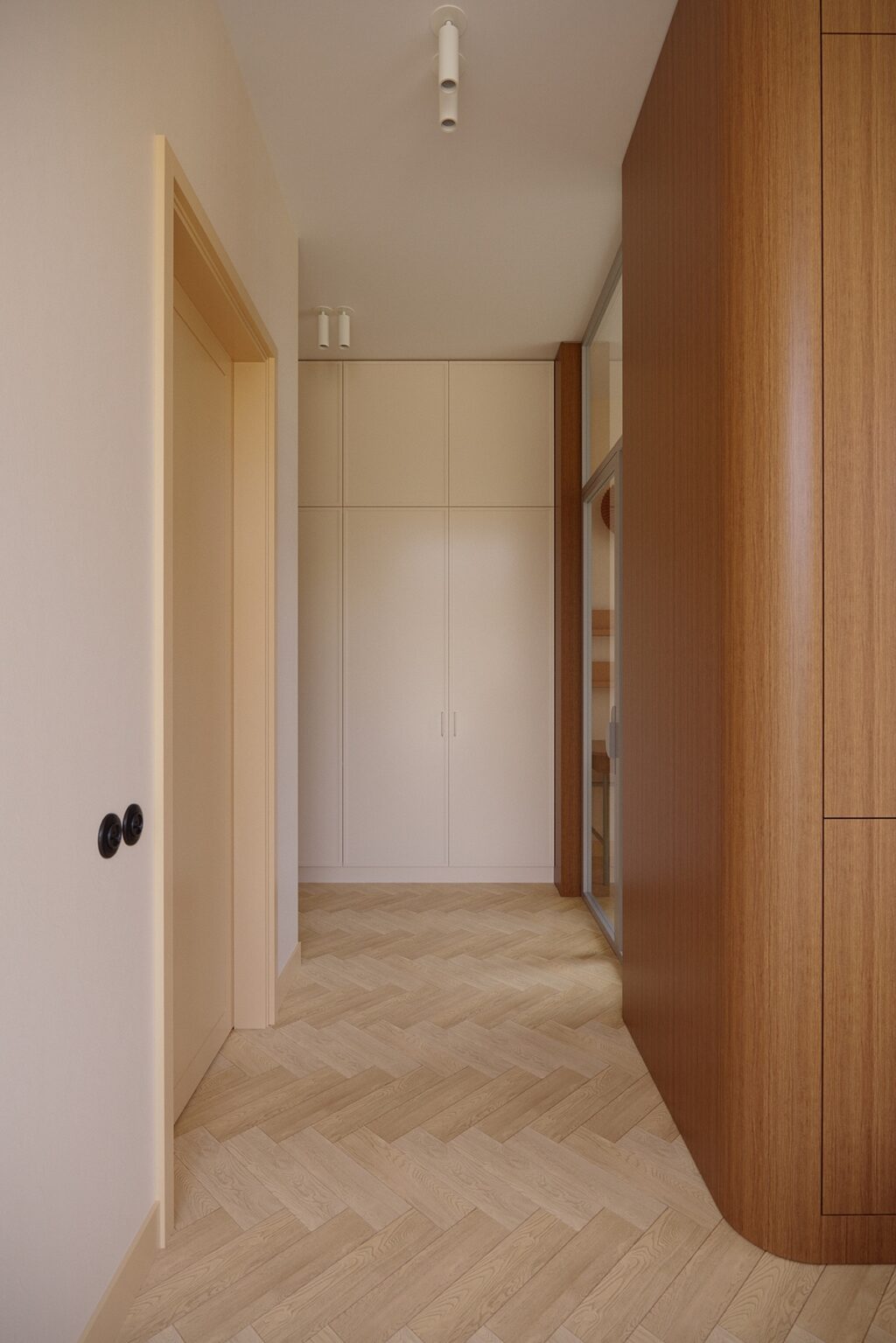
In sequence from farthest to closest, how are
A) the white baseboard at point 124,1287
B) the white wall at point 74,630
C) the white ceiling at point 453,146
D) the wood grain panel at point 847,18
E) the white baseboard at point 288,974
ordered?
the white baseboard at point 288,974 < the white ceiling at point 453,146 < the wood grain panel at point 847,18 < the white baseboard at point 124,1287 < the white wall at point 74,630

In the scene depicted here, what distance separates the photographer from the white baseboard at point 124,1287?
4.26 feet

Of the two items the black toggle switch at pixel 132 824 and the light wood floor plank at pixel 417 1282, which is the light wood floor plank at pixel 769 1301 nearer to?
the light wood floor plank at pixel 417 1282

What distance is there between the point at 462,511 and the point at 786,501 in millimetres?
2894

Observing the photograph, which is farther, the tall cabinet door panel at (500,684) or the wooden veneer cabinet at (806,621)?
the tall cabinet door panel at (500,684)

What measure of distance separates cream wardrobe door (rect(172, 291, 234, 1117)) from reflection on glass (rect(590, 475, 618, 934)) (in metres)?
1.66

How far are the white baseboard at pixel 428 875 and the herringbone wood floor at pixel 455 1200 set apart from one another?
Result: 1.38m

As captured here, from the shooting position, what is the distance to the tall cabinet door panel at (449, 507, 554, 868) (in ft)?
14.1

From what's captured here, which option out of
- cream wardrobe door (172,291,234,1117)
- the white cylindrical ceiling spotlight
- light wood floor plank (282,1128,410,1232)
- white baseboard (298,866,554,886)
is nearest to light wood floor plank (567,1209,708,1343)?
light wood floor plank (282,1128,410,1232)

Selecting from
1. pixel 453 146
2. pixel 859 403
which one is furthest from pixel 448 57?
pixel 859 403

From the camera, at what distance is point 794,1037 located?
1.56 m

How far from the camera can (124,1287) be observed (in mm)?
1416

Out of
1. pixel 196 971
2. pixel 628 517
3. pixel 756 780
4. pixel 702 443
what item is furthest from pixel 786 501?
pixel 196 971

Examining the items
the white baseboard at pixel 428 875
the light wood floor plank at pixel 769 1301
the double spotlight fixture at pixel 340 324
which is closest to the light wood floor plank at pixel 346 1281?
the light wood floor plank at pixel 769 1301

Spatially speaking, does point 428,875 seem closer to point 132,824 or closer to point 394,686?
point 394,686
